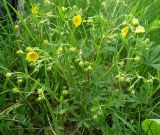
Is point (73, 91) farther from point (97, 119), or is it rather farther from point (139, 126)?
point (139, 126)

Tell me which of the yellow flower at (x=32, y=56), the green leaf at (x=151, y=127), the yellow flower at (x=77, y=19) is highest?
the yellow flower at (x=77, y=19)

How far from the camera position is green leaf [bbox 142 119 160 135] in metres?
1.47

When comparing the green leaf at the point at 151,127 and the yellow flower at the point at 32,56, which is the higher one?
the yellow flower at the point at 32,56

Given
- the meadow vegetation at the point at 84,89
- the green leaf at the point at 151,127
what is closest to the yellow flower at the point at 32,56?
the meadow vegetation at the point at 84,89

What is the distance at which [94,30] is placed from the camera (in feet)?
5.48

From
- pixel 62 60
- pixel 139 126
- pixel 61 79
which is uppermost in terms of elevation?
pixel 62 60

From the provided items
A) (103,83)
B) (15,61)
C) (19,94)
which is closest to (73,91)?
(103,83)

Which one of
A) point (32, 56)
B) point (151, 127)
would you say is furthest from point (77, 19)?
point (151, 127)

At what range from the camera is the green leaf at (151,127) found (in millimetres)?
1470

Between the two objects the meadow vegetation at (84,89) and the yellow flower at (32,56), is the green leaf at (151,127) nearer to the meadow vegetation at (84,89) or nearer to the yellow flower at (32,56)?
the meadow vegetation at (84,89)

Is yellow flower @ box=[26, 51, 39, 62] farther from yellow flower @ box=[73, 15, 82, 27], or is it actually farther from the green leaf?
the green leaf

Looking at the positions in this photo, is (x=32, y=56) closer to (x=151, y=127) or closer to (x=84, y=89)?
(x=84, y=89)

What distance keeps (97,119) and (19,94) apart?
0.40 m

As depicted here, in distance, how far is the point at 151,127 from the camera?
149 centimetres
